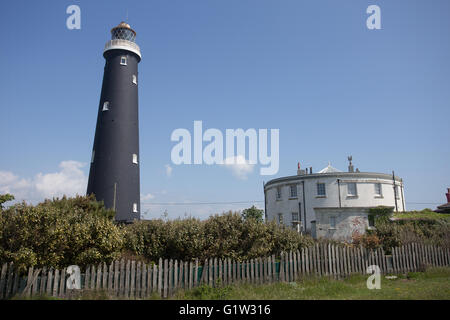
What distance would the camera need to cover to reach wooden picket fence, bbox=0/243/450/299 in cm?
911

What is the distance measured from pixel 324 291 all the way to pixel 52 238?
9.40 m

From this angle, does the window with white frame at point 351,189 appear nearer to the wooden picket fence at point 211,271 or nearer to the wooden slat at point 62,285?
the wooden picket fence at point 211,271

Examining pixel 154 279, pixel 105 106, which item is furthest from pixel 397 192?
pixel 154 279

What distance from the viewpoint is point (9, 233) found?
9.36m

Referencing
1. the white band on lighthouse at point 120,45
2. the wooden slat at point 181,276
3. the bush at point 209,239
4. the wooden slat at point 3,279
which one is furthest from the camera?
the white band on lighthouse at point 120,45

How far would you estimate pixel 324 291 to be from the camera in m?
10.2

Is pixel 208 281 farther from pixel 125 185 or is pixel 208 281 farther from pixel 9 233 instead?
pixel 125 185

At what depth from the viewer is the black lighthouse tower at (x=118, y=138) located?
24.9 meters

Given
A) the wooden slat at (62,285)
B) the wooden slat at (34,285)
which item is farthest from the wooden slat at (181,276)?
the wooden slat at (34,285)

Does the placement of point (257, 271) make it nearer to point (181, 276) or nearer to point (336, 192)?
point (181, 276)

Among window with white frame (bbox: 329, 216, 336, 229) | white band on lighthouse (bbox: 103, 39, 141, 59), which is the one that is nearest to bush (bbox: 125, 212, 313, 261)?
window with white frame (bbox: 329, 216, 336, 229)

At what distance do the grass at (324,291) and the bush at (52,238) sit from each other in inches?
138

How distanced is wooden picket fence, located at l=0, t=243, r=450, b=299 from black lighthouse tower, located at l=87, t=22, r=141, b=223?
570 inches
